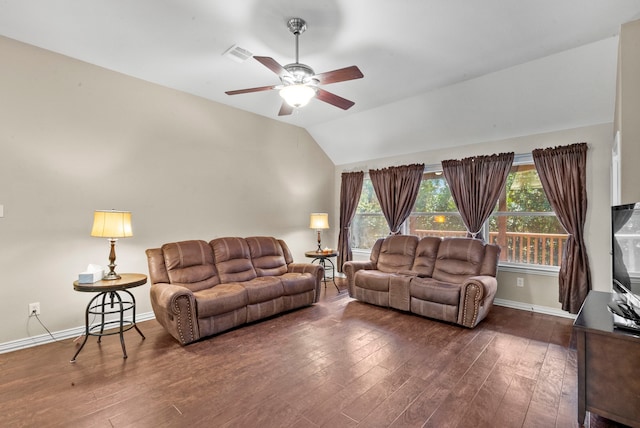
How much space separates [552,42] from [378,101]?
206 centimetres

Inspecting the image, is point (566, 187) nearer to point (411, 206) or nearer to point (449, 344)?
point (411, 206)

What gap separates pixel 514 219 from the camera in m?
4.46

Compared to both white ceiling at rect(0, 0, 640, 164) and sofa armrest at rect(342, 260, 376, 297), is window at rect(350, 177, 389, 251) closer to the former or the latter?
sofa armrest at rect(342, 260, 376, 297)

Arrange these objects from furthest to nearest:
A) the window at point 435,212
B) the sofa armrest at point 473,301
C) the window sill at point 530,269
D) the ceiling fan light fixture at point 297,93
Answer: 1. the window at point 435,212
2. the window sill at point 530,269
3. the sofa armrest at point 473,301
4. the ceiling fan light fixture at point 297,93

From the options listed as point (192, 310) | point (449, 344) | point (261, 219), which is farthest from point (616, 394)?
point (261, 219)

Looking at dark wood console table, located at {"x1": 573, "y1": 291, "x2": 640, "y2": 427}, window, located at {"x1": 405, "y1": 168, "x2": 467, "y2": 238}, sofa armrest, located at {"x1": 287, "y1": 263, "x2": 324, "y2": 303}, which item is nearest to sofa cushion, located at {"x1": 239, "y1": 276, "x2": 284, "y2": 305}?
sofa armrest, located at {"x1": 287, "y1": 263, "x2": 324, "y2": 303}

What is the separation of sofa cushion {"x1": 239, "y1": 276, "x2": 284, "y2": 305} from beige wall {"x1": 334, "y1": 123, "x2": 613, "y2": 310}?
10.2 feet

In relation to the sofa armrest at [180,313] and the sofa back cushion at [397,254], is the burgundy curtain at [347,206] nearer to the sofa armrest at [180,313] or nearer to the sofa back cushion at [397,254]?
the sofa back cushion at [397,254]

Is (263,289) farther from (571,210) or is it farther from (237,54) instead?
(571,210)

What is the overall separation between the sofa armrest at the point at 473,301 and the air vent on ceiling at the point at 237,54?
3429 millimetres

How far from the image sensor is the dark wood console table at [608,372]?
1.77 meters

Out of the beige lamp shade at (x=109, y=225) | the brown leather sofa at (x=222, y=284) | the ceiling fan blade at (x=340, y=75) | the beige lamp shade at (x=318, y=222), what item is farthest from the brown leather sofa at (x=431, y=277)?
the beige lamp shade at (x=109, y=225)

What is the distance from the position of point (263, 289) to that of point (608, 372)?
119 inches

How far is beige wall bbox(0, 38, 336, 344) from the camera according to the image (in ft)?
9.91
